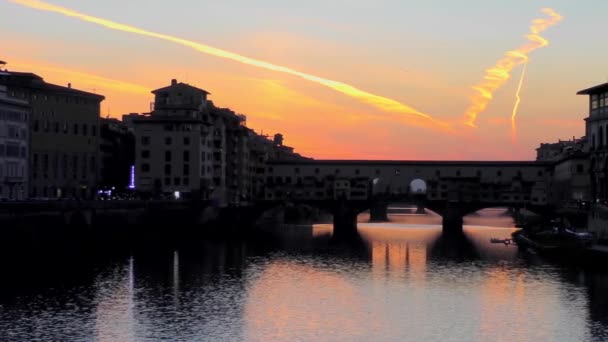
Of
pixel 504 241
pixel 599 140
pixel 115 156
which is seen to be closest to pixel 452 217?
pixel 504 241

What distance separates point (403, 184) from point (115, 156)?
52.9 meters

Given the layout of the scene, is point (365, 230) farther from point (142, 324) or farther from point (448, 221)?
point (142, 324)

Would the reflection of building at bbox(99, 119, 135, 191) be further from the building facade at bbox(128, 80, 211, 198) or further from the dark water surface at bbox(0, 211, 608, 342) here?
the dark water surface at bbox(0, 211, 608, 342)

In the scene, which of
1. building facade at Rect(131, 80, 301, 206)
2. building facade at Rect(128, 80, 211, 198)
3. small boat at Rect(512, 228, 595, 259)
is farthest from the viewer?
building facade at Rect(131, 80, 301, 206)

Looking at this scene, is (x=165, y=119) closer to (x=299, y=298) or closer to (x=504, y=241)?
(x=504, y=241)

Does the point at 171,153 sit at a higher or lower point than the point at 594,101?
lower

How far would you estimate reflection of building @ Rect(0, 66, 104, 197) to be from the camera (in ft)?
454

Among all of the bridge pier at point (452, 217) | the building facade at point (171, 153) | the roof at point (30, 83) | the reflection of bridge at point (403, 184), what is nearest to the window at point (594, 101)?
the bridge pier at point (452, 217)

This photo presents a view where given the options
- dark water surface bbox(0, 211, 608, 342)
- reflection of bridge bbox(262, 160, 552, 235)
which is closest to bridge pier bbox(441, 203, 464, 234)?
reflection of bridge bbox(262, 160, 552, 235)

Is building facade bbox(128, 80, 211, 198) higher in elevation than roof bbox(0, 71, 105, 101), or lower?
lower

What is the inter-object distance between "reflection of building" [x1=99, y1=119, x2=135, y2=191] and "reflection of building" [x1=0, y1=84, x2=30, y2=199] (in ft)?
141

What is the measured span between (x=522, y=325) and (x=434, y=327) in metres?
5.48

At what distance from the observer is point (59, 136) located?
145m

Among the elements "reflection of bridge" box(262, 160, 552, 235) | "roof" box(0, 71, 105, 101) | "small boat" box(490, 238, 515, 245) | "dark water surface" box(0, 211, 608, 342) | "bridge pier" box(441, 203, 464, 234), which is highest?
"roof" box(0, 71, 105, 101)
